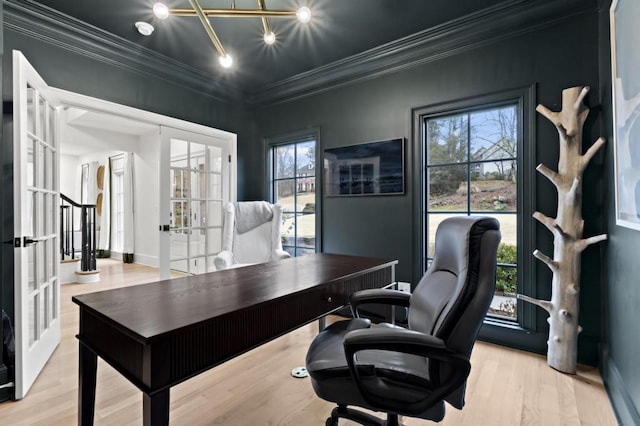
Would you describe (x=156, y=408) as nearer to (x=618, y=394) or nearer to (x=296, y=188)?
(x=618, y=394)

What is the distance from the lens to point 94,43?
2703 mm

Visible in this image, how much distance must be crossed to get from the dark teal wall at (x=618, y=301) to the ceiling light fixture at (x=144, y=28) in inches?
129

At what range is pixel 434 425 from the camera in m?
1.66

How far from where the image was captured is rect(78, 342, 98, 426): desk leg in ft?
4.36

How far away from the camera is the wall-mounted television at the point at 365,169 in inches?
120

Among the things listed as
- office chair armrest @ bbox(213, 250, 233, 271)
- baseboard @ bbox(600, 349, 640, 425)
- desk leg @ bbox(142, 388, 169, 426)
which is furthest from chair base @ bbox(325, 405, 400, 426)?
office chair armrest @ bbox(213, 250, 233, 271)

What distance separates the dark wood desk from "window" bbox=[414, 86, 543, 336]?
4.82 ft

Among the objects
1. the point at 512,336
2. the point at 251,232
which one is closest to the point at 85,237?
the point at 251,232

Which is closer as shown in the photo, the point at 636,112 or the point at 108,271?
the point at 636,112

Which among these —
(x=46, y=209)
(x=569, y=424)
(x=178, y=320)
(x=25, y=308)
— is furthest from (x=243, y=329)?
(x=46, y=209)

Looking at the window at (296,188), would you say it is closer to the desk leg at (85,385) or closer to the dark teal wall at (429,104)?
the dark teal wall at (429,104)

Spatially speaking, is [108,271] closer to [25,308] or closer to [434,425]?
[25,308]

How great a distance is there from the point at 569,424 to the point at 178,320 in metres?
2.01

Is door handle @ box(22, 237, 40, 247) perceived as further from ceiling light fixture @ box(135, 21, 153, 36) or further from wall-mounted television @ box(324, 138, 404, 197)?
wall-mounted television @ box(324, 138, 404, 197)
